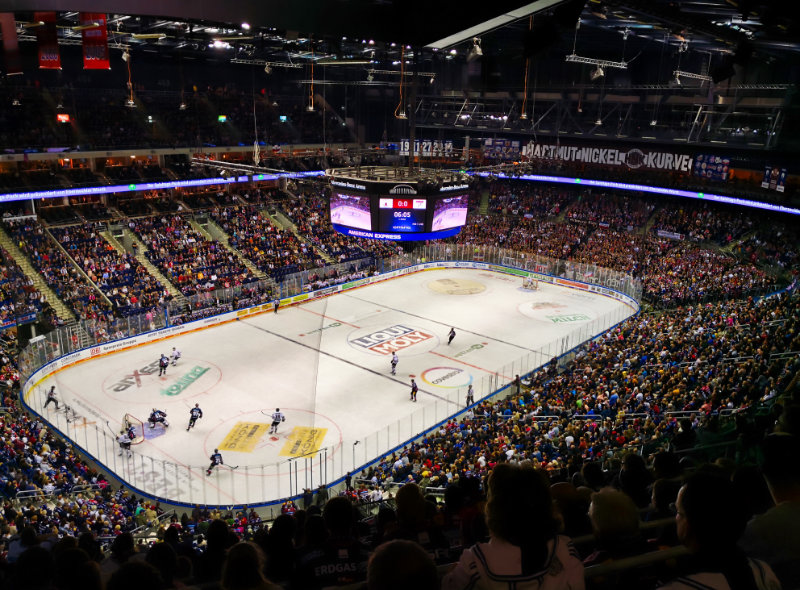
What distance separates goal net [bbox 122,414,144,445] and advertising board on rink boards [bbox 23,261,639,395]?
5.10 m

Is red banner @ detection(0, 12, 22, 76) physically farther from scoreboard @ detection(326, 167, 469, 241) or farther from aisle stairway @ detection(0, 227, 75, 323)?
aisle stairway @ detection(0, 227, 75, 323)

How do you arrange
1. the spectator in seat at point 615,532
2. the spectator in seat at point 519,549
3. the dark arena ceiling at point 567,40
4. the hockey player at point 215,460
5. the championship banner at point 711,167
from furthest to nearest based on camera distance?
the championship banner at point 711,167, the hockey player at point 215,460, the dark arena ceiling at point 567,40, the spectator in seat at point 615,532, the spectator in seat at point 519,549

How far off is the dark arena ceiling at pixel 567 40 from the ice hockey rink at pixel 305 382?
38.5 ft

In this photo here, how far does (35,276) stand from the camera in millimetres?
32812

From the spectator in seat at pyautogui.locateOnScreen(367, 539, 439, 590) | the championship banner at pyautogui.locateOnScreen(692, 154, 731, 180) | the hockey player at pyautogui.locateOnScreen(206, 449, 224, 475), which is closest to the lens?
the spectator in seat at pyautogui.locateOnScreen(367, 539, 439, 590)

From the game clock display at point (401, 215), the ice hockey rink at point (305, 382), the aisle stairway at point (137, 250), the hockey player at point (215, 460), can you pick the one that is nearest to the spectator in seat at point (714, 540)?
the ice hockey rink at point (305, 382)

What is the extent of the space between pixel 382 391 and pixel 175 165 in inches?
1099

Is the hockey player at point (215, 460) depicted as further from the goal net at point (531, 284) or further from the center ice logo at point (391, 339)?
the goal net at point (531, 284)

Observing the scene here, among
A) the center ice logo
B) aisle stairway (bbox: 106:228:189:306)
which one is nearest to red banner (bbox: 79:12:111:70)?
the center ice logo

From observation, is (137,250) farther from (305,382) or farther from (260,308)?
(305,382)

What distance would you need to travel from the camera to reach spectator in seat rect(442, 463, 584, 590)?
279cm

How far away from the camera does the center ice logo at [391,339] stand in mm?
31719

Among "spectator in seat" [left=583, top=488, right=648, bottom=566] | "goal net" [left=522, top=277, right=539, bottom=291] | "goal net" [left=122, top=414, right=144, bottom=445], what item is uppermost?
"spectator in seat" [left=583, top=488, right=648, bottom=566]

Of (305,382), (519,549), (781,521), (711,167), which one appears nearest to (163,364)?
(305,382)
